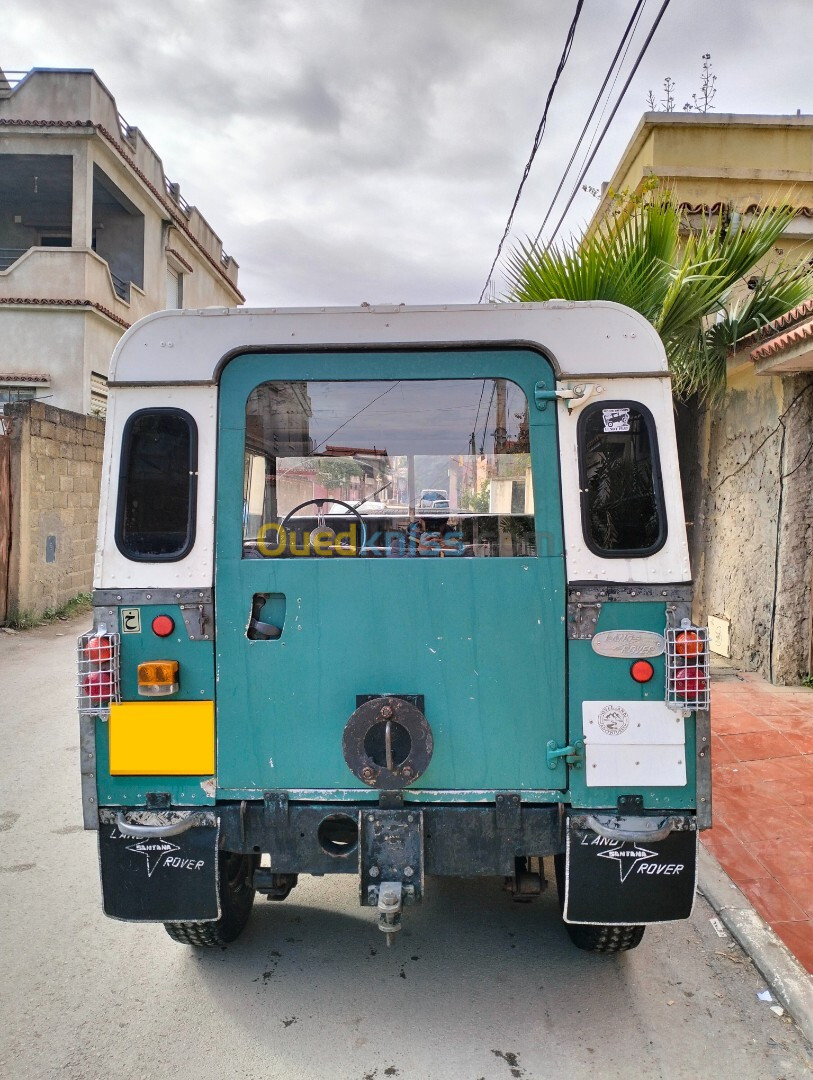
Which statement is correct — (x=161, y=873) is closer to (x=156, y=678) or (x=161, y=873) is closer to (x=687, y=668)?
(x=156, y=678)

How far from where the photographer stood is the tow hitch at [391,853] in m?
2.57

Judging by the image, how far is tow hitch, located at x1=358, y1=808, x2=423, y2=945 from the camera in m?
2.57

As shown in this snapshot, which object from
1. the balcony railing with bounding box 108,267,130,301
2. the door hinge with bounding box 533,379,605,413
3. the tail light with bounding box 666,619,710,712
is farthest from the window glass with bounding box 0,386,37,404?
the tail light with bounding box 666,619,710,712

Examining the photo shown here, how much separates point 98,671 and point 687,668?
201cm

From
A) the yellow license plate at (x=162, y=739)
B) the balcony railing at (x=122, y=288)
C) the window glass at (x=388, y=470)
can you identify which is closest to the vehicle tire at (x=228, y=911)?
the yellow license plate at (x=162, y=739)

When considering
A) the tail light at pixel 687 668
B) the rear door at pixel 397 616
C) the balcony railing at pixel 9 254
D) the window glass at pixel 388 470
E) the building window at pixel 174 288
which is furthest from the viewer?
the building window at pixel 174 288

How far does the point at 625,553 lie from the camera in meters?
2.62

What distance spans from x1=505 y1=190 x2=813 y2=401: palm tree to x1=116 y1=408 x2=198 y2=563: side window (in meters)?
4.04

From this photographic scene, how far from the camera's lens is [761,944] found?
3176 millimetres

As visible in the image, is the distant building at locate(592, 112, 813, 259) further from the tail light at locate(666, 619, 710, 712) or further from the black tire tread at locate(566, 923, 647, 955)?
the black tire tread at locate(566, 923, 647, 955)

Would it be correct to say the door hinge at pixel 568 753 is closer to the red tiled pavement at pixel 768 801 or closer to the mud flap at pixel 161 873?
the mud flap at pixel 161 873

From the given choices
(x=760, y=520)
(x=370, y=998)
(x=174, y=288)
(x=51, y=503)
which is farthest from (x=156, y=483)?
(x=174, y=288)

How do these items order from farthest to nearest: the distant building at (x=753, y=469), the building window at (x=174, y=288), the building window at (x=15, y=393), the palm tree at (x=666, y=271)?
the building window at (x=174, y=288) → the building window at (x=15, y=393) → the distant building at (x=753, y=469) → the palm tree at (x=666, y=271)

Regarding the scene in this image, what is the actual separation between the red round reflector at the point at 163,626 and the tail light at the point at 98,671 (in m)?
0.13
